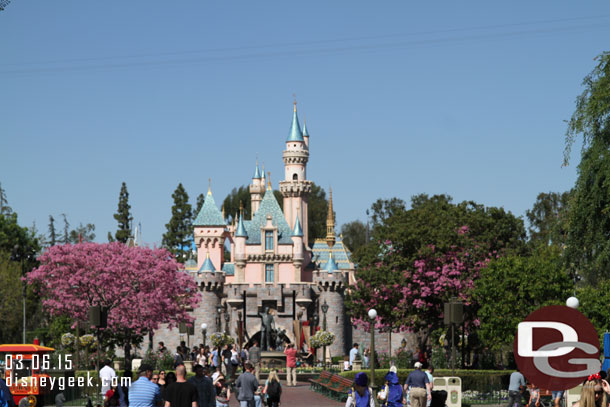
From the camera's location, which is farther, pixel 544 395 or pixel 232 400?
pixel 232 400

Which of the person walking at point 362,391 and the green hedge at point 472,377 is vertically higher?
the person walking at point 362,391

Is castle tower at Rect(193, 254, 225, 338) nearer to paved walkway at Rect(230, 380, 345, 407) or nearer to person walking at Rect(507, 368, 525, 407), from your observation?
paved walkway at Rect(230, 380, 345, 407)

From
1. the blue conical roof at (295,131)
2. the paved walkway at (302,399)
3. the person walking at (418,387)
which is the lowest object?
the paved walkway at (302,399)

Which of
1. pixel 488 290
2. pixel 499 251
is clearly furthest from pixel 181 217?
pixel 488 290

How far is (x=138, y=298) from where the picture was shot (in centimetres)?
5625

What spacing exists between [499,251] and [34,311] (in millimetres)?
42007

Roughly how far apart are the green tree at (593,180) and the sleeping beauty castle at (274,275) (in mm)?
47056

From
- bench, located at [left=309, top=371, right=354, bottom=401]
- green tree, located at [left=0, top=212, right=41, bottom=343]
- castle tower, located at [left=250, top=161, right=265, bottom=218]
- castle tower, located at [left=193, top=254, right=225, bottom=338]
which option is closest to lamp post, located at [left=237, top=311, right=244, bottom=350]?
castle tower, located at [left=193, top=254, right=225, bottom=338]

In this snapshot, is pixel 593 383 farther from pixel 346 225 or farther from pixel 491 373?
pixel 346 225

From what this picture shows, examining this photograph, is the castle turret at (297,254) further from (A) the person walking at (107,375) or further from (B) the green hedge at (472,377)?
(A) the person walking at (107,375)

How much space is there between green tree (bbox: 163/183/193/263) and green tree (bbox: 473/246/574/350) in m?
72.6

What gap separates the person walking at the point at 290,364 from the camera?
38188 millimetres

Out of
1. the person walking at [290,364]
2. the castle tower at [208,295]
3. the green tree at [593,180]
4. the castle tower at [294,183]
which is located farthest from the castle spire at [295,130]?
the green tree at [593,180]

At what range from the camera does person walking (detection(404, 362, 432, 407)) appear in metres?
19.0
